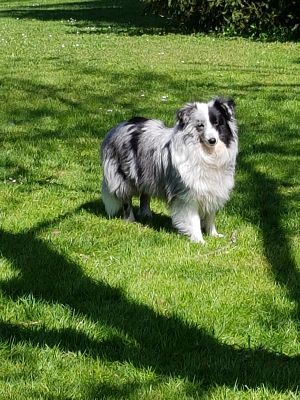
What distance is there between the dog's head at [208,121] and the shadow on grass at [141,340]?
162 cm

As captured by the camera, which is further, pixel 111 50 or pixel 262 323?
pixel 111 50

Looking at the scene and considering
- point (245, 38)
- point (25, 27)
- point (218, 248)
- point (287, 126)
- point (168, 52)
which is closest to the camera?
point (218, 248)

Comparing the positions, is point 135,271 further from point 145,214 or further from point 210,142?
point 145,214

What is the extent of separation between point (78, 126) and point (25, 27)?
18.3 metres

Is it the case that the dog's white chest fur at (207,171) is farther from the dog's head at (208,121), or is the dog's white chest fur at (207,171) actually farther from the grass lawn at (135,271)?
the grass lawn at (135,271)

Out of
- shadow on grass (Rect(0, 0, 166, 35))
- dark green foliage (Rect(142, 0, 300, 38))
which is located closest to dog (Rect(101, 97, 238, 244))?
dark green foliage (Rect(142, 0, 300, 38))

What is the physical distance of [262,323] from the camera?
491cm

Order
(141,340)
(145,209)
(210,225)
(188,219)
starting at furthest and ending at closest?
1. (145,209)
2. (210,225)
3. (188,219)
4. (141,340)

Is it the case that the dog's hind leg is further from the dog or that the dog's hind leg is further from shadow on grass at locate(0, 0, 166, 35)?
shadow on grass at locate(0, 0, 166, 35)

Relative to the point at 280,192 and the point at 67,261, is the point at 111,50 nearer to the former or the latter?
the point at 280,192

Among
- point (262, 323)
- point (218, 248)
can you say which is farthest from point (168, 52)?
point (262, 323)

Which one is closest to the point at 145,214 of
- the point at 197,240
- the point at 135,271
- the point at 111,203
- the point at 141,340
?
the point at 111,203

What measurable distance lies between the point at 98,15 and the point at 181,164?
2690 cm

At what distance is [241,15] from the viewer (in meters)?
23.1
